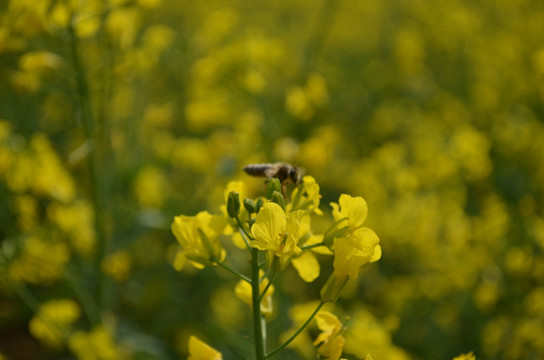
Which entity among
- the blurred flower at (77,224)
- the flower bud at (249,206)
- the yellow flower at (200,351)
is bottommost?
the blurred flower at (77,224)

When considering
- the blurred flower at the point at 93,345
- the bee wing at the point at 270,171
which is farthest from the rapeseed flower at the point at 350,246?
the blurred flower at the point at 93,345

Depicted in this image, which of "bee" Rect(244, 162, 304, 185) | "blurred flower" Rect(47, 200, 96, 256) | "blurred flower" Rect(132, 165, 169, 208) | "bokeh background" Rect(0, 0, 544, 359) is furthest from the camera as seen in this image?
"blurred flower" Rect(132, 165, 169, 208)

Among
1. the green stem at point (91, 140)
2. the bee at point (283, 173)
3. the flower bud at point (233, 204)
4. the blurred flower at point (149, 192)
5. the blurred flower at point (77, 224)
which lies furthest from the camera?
the blurred flower at point (149, 192)

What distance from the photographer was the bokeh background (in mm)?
2021

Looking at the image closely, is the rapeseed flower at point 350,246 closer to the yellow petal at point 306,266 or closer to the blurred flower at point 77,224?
the yellow petal at point 306,266

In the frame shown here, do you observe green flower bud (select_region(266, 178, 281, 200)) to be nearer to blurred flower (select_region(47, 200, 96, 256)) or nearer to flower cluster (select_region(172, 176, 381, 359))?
flower cluster (select_region(172, 176, 381, 359))

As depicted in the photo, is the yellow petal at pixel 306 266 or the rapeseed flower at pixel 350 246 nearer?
the rapeseed flower at pixel 350 246

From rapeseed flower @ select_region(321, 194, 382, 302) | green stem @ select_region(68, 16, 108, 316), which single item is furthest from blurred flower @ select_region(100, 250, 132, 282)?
rapeseed flower @ select_region(321, 194, 382, 302)

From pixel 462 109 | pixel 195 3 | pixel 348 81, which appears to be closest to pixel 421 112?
pixel 462 109

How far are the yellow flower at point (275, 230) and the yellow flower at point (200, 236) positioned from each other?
19cm

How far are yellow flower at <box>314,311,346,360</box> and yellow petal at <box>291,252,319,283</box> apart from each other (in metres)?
0.08

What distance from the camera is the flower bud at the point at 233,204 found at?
1.04 metres

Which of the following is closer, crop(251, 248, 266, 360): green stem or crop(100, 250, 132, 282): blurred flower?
crop(251, 248, 266, 360): green stem

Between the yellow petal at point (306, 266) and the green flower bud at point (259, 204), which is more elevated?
the green flower bud at point (259, 204)
